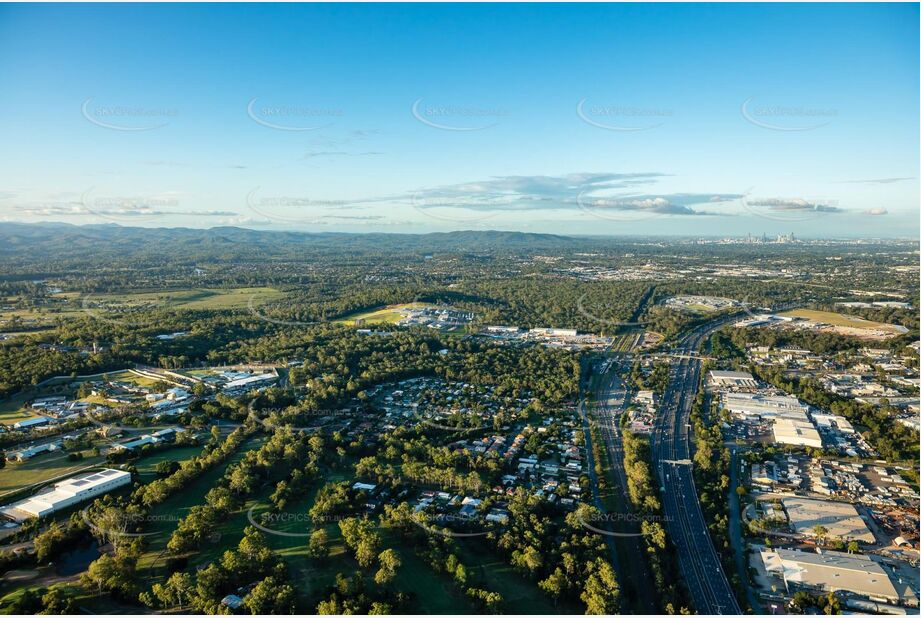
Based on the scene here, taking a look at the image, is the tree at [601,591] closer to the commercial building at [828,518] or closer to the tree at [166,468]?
→ the commercial building at [828,518]

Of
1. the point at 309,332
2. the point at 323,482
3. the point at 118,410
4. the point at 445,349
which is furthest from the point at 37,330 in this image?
the point at 323,482

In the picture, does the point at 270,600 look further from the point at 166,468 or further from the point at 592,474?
the point at 592,474

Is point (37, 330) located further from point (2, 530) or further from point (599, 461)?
point (599, 461)

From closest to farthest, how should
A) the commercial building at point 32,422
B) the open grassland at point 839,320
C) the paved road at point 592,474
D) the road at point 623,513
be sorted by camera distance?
1. the road at point 623,513
2. the paved road at point 592,474
3. the commercial building at point 32,422
4. the open grassland at point 839,320

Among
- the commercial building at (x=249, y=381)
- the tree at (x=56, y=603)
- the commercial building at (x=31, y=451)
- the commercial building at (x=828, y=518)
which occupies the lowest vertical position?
the commercial building at (x=828, y=518)

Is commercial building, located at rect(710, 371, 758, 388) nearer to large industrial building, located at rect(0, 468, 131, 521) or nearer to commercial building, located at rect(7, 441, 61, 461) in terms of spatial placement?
large industrial building, located at rect(0, 468, 131, 521)

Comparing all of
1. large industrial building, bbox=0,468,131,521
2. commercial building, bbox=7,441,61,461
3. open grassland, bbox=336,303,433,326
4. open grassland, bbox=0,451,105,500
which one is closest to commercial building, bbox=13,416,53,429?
commercial building, bbox=7,441,61,461

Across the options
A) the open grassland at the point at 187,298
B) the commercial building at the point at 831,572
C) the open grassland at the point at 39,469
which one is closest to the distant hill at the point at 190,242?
the open grassland at the point at 187,298
